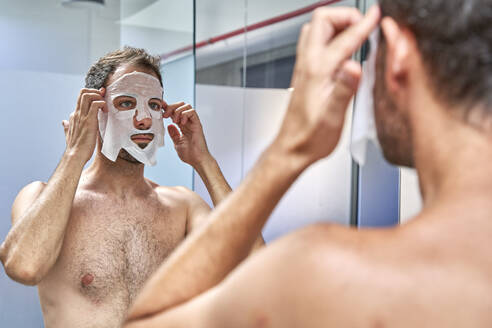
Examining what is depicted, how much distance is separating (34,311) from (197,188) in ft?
2.48

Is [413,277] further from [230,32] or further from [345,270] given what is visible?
[230,32]

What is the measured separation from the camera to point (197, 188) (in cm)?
237

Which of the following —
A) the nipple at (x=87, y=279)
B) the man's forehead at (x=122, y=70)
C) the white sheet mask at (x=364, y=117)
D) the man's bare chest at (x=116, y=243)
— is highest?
the man's forehead at (x=122, y=70)

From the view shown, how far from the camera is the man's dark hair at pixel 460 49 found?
1.71ft

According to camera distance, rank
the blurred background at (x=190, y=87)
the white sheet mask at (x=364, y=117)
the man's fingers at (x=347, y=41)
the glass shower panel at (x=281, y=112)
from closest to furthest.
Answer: the man's fingers at (x=347, y=41) < the white sheet mask at (x=364, y=117) < the blurred background at (x=190, y=87) < the glass shower panel at (x=281, y=112)

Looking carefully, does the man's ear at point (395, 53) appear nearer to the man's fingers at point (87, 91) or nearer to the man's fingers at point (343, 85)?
the man's fingers at point (343, 85)

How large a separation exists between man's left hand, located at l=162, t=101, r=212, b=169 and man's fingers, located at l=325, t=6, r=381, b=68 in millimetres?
1077

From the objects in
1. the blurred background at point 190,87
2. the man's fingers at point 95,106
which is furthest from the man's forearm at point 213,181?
the blurred background at point 190,87

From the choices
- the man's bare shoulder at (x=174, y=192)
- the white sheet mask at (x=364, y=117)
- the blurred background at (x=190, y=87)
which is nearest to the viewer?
the white sheet mask at (x=364, y=117)

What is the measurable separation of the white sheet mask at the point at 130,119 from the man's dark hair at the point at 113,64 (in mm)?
53

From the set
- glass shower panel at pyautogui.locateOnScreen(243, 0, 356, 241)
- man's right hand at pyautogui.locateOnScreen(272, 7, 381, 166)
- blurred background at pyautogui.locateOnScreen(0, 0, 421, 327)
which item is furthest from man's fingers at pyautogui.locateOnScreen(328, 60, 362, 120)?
glass shower panel at pyautogui.locateOnScreen(243, 0, 356, 241)

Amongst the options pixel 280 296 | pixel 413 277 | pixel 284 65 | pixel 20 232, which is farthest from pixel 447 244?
pixel 284 65

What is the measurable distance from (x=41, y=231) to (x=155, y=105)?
0.48m

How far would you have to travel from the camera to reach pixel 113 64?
1.67 m
